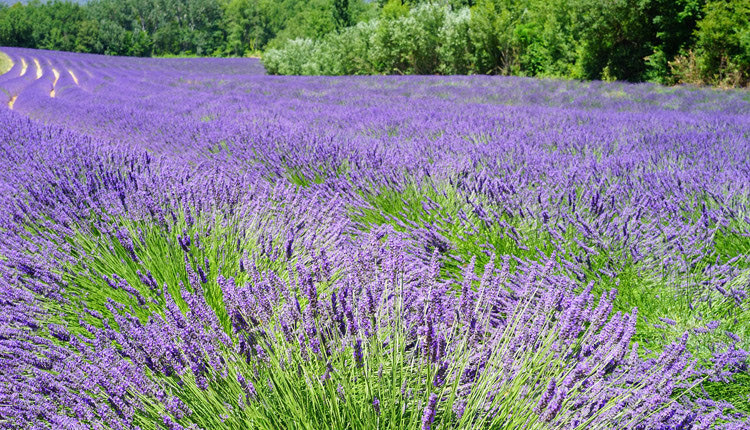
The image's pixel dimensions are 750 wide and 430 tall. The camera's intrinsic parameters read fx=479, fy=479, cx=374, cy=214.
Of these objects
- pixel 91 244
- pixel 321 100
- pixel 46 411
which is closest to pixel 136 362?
pixel 46 411

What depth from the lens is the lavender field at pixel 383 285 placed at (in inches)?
47.0

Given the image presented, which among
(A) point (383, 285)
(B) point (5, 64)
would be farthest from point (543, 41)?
(B) point (5, 64)

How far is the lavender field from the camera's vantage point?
119cm

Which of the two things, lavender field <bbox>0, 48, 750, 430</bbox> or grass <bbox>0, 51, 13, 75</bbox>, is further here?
grass <bbox>0, 51, 13, 75</bbox>

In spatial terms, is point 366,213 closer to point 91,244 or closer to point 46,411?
point 91,244

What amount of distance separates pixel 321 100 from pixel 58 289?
8032mm

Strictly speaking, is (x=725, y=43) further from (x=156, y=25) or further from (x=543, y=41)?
(x=156, y=25)

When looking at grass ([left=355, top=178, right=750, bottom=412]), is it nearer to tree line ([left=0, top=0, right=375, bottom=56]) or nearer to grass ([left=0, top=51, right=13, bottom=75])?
grass ([left=0, top=51, right=13, bottom=75])

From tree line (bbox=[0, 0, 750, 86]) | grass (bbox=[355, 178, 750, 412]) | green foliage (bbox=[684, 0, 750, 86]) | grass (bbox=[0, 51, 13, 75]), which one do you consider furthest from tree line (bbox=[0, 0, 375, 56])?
grass (bbox=[355, 178, 750, 412])

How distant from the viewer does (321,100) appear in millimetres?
9438

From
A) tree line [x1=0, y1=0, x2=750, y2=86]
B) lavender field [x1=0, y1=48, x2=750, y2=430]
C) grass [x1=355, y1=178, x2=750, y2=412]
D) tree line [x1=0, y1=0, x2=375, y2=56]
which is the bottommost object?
grass [x1=355, y1=178, x2=750, y2=412]

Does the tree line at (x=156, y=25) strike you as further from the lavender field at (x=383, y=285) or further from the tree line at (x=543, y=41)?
the lavender field at (x=383, y=285)

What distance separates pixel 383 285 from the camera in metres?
1.47

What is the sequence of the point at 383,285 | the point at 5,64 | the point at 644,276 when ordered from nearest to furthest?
1. the point at 383,285
2. the point at 644,276
3. the point at 5,64
